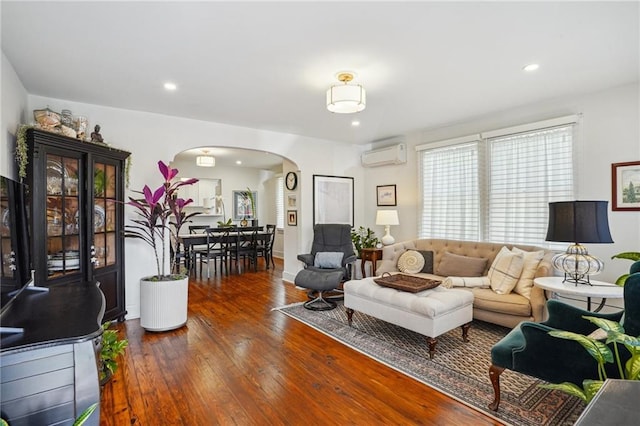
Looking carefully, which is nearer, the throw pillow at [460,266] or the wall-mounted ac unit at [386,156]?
the throw pillow at [460,266]

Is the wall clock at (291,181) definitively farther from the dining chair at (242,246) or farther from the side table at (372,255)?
the side table at (372,255)

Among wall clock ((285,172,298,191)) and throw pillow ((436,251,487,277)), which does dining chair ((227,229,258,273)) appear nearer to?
wall clock ((285,172,298,191))

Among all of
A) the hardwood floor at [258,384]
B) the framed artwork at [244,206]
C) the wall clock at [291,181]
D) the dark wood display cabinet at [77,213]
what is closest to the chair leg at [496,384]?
the hardwood floor at [258,384]

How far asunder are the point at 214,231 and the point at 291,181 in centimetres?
190

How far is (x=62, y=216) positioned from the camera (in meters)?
2.99

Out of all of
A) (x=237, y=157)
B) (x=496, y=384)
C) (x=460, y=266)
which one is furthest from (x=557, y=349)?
(x=237, y=157)

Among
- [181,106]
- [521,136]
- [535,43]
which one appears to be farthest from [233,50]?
[521,136]

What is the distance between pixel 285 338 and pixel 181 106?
290 centimetres

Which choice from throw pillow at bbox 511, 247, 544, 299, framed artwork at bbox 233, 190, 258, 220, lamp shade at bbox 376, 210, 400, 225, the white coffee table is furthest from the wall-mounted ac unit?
framed artwork at bbox 233, 190, 258, 220

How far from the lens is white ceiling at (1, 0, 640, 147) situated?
198 cm

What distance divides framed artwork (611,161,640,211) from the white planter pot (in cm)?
471

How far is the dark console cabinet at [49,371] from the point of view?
1.16 m

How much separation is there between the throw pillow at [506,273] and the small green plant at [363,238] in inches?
88.2

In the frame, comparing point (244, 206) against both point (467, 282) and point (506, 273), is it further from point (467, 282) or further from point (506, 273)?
point (506, 273)
